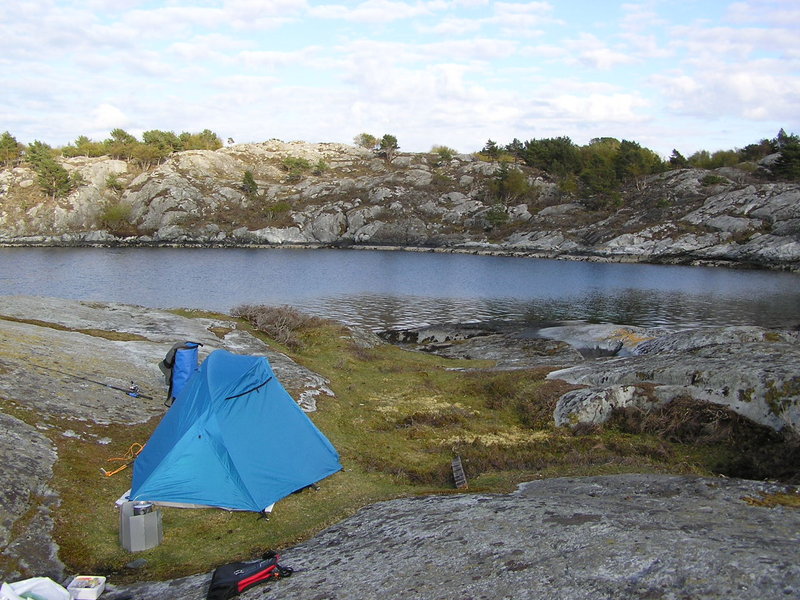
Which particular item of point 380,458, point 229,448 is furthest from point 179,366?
point 380,458

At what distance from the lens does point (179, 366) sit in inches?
701

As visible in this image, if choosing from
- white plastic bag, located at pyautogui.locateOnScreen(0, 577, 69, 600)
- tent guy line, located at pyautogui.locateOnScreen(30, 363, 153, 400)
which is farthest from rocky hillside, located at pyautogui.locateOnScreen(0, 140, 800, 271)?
white plastic bag, located at pyautogui.locateOnScreen(0, 577, 69, 600)

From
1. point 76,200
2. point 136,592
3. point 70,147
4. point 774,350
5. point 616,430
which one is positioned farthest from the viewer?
point 70,147

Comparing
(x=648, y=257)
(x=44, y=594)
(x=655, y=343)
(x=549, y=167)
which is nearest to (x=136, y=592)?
(x=44, y=594)

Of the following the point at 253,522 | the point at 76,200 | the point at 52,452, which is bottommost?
the point at 253,522

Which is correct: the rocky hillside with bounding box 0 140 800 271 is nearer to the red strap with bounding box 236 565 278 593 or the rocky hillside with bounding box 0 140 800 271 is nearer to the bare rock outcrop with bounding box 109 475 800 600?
the bare rock outcrop with bounding box 109 475 800 600

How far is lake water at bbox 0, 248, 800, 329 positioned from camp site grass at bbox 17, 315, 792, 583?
79.8 feet

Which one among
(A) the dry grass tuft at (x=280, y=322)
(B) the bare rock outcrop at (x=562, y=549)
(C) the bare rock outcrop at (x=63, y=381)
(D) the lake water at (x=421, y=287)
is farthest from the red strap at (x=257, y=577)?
(D) the lake water at (x=421, y=287)

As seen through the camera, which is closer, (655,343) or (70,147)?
(655,343)

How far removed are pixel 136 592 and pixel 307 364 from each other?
56.5 feet

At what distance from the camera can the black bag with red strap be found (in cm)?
843

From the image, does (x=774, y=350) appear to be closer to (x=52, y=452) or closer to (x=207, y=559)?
(x=207, y=559)

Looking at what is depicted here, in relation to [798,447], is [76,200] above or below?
above

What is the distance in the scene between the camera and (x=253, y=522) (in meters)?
12.0
